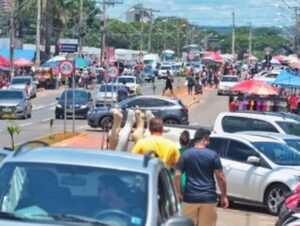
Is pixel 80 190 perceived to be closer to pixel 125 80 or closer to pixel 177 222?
pixel 177 222

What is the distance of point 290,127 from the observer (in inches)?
1032

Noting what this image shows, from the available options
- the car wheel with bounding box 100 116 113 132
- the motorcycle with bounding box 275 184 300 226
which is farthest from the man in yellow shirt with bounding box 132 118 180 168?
the car wheel with bounding box 100 116 113 132

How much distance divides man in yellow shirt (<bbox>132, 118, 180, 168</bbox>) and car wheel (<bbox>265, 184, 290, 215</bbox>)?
623 centimetres

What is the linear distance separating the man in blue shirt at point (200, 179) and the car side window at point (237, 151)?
7.53m

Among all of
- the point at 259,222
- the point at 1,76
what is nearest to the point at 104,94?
the point at 1,76

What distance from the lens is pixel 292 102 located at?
4309cm

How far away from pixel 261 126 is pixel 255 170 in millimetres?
7221

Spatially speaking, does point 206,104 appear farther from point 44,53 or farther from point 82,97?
point 44,53

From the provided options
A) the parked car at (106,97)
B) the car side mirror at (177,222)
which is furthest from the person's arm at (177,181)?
→ the parked car at (106,97)

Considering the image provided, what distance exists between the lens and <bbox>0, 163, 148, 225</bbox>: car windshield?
724 centimetres

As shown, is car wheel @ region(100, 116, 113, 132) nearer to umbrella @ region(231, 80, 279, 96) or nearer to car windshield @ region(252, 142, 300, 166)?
umbrella @ region(231, 80, 279, 96)

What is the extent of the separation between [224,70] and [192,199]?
78.7m

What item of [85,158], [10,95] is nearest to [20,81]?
[10,95]

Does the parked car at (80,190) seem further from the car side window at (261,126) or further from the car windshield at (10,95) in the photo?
the car windshield at (10,95)
